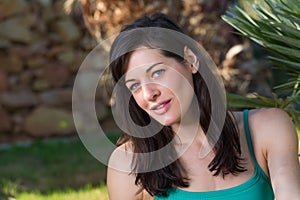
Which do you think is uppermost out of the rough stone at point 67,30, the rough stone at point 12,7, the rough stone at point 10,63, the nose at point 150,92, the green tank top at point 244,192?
the nose at point 150,92

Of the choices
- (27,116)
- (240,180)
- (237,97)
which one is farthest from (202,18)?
(240,180)

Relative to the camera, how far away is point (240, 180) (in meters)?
2.17

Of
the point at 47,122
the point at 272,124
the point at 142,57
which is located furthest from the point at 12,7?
the point at 272,124

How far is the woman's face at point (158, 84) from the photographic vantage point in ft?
6.75

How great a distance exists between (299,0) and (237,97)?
40cm

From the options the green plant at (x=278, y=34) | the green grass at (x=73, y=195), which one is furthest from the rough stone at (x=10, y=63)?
the green plant at (x=278, y=34)

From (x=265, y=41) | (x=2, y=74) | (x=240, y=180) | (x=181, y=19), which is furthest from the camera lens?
(x=2, y=74)

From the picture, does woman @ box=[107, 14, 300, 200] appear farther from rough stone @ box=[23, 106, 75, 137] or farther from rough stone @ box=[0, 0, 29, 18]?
rough stone @ box=[0, 0, 29, 18]

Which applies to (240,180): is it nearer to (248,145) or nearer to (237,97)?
(248,145)

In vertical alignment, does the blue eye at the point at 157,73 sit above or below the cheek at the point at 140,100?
above

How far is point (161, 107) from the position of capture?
2053mm

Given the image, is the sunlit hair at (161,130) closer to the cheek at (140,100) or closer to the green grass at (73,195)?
the cheek at (140,100)

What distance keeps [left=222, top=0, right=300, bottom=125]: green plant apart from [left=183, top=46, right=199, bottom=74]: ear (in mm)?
249

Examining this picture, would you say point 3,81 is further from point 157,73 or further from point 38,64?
point 157,73
